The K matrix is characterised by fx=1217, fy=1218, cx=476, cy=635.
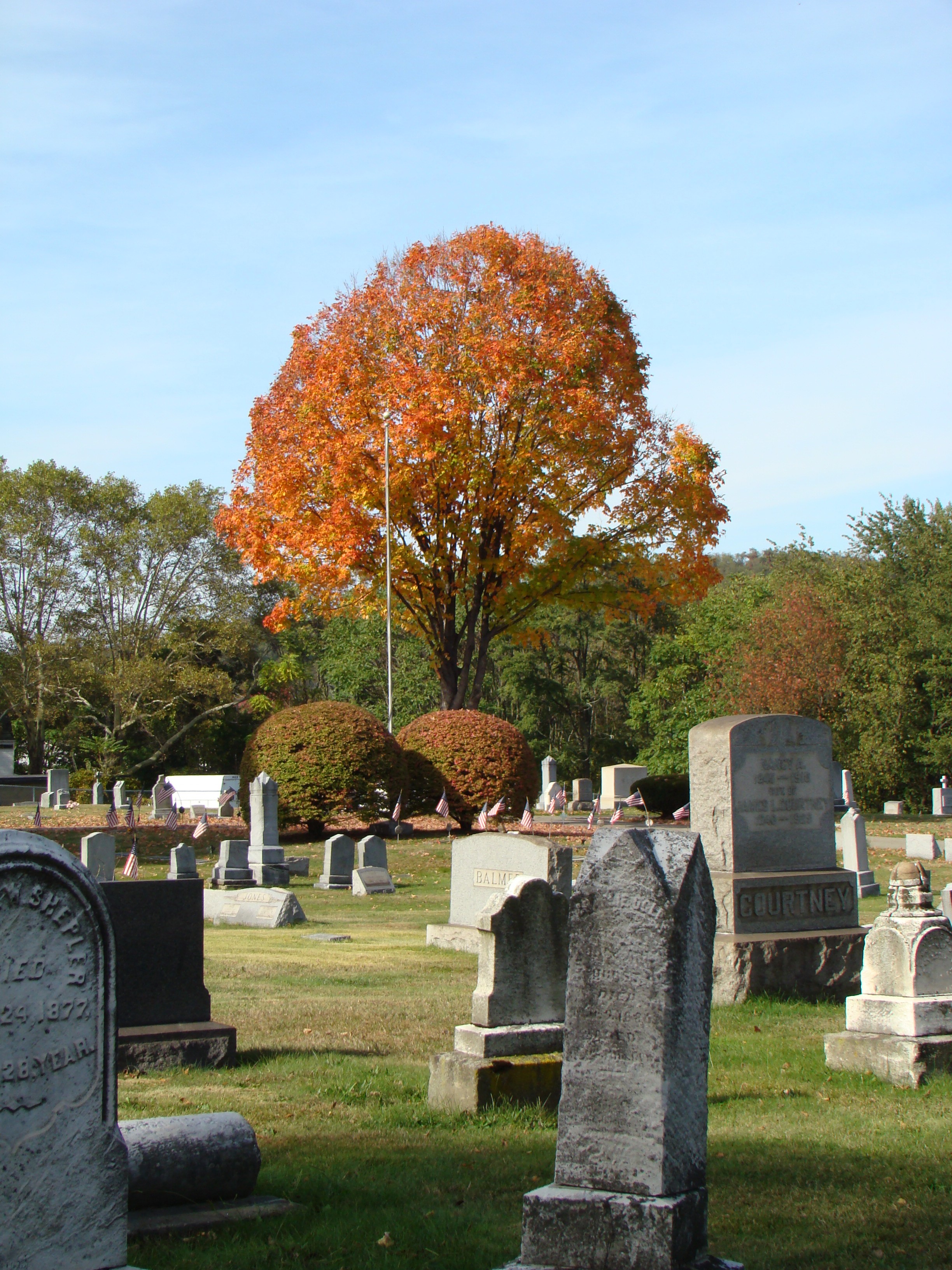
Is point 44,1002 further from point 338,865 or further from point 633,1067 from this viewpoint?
point 338,865

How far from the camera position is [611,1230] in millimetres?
3395

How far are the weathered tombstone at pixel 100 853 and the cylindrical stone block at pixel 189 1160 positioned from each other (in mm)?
12141

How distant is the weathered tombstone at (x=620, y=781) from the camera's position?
1421 inches

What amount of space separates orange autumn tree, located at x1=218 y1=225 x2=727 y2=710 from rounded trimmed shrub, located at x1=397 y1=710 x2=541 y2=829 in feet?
9.89

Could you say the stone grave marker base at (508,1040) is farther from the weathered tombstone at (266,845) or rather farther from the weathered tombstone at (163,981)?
the weathered tombstone at (266,845)

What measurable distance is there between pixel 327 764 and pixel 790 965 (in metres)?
14.6

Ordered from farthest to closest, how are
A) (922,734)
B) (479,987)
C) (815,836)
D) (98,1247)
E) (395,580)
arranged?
(922,734)
(395,580)
(815,836)
(479,987)
(98,1247)

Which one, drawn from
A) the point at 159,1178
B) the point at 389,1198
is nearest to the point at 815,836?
the point at 389,1198

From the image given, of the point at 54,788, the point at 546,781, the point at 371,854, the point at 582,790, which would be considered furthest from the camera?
the point at 54,788

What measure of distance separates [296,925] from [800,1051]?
321 inches

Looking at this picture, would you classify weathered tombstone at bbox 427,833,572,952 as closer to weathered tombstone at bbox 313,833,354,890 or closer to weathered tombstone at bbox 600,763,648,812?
weathered tombstone at bbox 313,833,354,890

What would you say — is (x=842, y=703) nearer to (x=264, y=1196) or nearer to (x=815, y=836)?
(x=815, y=836)

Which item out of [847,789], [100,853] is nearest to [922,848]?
[847,789]

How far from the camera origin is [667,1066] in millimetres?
3465
